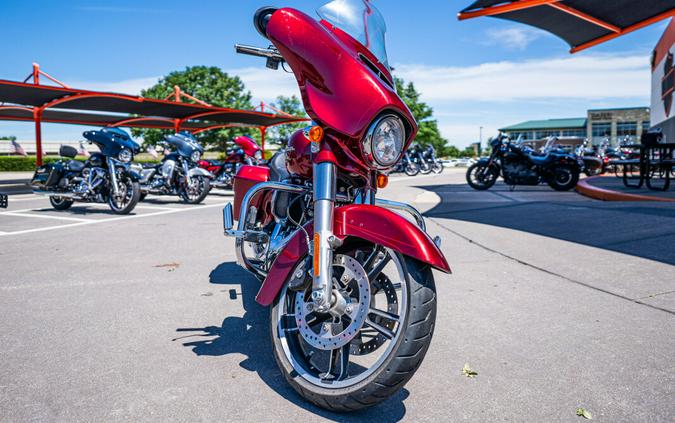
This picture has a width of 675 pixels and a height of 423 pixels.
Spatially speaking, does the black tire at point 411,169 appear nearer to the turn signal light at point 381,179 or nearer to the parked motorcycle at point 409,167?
the parked motorcycle at point 409,167

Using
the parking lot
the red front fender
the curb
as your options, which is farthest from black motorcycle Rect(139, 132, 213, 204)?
the red front fender

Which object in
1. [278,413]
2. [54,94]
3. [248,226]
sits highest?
[54,94]

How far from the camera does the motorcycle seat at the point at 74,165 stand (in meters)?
10.3

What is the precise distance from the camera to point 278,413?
86.1 inches

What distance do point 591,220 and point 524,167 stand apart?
722cm

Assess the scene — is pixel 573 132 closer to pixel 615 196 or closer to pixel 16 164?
pixel 16 164

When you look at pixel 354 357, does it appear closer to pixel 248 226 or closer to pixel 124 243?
pixel 248 226

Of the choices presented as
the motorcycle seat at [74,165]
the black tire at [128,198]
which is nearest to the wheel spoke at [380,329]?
the black tire at [128,198]

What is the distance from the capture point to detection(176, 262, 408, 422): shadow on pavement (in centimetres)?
219

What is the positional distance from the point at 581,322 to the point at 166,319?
280 cm

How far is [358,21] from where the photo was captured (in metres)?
2.58

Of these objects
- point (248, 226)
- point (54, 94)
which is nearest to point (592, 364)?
point (248, 226)

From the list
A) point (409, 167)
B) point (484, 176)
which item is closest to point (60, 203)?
point (484, 176)

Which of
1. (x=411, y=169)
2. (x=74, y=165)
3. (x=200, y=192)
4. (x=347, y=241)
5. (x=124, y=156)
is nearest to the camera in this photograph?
(x=347, y=241)
